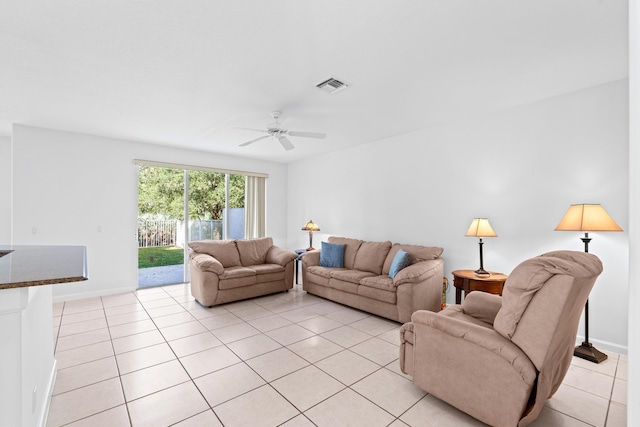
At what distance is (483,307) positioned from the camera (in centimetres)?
251

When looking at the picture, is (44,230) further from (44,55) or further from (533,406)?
(533,406)

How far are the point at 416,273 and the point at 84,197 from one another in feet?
16.7

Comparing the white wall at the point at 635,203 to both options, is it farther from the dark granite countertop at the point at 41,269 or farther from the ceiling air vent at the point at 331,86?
the ceiling air vent at the point at 331,86

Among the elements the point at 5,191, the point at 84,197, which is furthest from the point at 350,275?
the point at 5,191

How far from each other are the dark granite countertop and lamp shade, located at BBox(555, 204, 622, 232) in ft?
12.2

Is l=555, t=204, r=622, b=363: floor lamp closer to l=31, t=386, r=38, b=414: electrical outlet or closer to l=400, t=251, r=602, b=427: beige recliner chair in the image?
l=400, t=251, r=602, b=427: beige recliner chair

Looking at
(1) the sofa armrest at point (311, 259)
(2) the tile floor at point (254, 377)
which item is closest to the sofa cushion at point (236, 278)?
(2) the tile floor at point (254, 377)

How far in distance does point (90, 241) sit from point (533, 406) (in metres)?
5.79

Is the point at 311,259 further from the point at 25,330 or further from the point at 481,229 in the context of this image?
the point at 25,330

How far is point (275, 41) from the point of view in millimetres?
2273

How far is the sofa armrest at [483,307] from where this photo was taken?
246 centimetres

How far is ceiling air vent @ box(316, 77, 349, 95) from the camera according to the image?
290 cm

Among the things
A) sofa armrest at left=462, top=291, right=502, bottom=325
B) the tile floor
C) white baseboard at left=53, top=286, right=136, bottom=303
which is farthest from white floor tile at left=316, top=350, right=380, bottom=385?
white baseboard at left=53, top=286, right=136, bottom=303

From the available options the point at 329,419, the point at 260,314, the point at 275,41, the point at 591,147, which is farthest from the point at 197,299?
the point at 591,147
